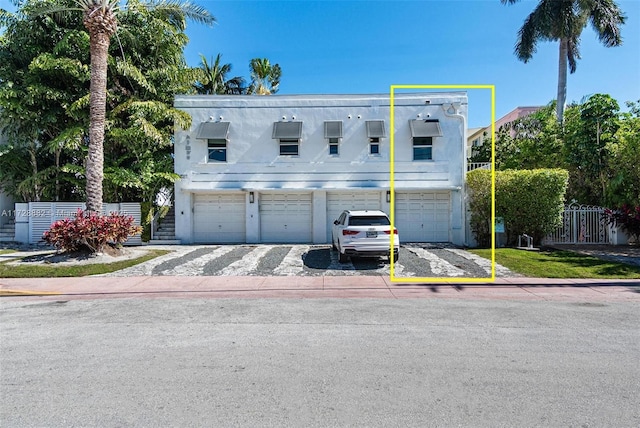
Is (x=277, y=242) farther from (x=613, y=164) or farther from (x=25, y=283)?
(x=613, y=164)

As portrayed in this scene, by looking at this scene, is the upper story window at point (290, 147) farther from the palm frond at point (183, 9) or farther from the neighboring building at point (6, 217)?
the neighboring building at point (6, 217)

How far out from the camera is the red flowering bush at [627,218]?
1387 centimetres

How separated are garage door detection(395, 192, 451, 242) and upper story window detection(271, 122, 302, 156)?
17.6ft

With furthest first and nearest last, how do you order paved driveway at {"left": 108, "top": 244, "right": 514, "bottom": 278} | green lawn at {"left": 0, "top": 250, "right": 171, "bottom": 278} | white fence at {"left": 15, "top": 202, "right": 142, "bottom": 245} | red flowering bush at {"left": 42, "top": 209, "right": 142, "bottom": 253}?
white fence at {"left": 15, "top": 202, "right": 142, "bottom": 245} → red flowering bush at {"left": 42, "top": 209, "right": 142, "bottom": 253} → paved driveway at {"left": 108, "top": 244, "right": 514, "bottom": 278} → green lawn at {"left": 0, "top": 250, "right": 171, "bottom": 278}

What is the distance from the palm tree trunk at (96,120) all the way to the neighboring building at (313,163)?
13.2 feet

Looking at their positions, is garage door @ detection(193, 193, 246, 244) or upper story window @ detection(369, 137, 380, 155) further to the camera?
garage door @ detection(193, 193, 246, 244)

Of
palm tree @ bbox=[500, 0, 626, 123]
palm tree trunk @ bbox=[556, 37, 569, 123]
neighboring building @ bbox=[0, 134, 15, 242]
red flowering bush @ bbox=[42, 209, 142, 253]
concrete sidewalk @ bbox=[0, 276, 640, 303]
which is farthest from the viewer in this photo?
palm tree trunk @ bbox=[556, 37, 569, 123]

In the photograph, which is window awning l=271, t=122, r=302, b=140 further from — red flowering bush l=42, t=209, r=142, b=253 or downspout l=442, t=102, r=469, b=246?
red flowering bush l=42, t=209, r=142, b=253

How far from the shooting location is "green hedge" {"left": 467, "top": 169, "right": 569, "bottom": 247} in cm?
1395

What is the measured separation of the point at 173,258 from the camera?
12523 mm

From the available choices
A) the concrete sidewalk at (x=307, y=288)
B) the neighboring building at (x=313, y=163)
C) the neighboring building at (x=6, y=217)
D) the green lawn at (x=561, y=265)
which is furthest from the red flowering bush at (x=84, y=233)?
the green lawn at (x=561, y=265)

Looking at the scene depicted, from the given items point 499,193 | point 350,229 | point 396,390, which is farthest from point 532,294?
point 499,193

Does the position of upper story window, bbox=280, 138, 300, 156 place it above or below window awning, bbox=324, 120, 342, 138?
below

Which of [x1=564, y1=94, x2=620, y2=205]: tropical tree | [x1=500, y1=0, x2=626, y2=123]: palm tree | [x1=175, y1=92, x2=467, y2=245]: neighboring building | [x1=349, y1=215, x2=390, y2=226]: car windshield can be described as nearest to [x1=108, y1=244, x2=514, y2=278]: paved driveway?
[x1=349, y1=215, x2=390, y2=226]: car windshield
